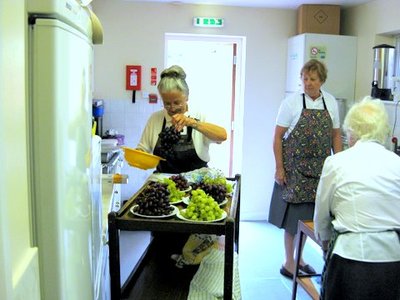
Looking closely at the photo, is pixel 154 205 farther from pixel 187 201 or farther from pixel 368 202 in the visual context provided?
pixel 368 202

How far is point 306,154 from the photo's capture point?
2902 millimetres

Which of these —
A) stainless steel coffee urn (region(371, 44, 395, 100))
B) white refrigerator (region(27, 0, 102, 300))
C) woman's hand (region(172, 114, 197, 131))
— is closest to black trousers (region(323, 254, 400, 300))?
woman's hand (region(172, 114, 197, 131))

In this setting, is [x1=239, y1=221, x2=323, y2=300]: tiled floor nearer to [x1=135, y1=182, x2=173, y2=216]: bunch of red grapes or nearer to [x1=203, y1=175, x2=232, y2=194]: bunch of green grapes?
[x1=203, y1=175, x2=232, y2=194]: bunch of green grapes

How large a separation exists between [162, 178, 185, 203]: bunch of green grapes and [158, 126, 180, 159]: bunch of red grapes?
0.35m

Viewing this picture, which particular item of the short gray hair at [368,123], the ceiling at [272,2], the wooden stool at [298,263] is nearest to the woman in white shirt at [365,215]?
the short gray hair at [368,123]

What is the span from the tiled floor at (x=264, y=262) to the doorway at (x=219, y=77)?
834 mm

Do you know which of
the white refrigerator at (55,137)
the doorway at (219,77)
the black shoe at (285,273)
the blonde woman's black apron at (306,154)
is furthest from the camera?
the doorway at (219,77)

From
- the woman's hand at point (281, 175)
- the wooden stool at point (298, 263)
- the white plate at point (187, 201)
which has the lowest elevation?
the wooden stool at point (298, 263)

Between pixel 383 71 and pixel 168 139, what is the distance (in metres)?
2.49

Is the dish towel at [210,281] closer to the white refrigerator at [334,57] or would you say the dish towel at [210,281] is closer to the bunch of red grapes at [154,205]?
the bunch of red grapes at [154,205]

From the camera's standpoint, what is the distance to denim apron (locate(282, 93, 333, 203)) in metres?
2.89

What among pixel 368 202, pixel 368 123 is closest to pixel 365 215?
pixel 368 202

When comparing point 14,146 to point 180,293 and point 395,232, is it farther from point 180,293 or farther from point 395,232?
point 395,232

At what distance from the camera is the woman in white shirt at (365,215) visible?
179cm
